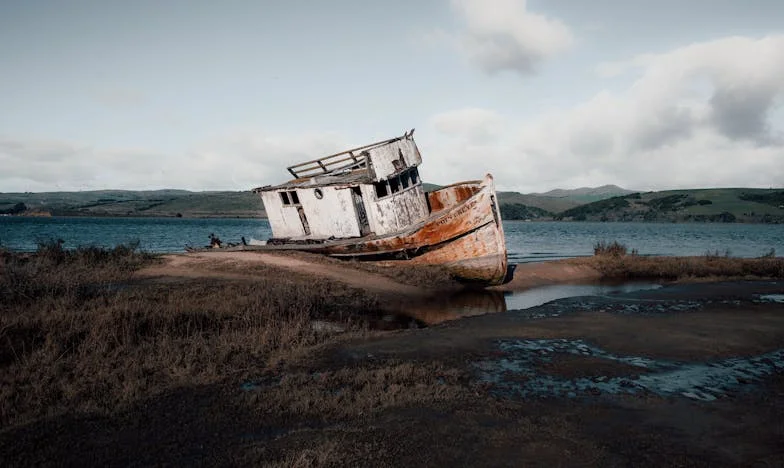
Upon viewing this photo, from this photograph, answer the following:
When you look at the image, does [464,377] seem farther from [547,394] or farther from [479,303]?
[479,303]

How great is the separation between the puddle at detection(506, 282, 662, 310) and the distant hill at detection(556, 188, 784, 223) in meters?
90.0

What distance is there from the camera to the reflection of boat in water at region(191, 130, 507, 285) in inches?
659

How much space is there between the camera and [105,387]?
5.85 m

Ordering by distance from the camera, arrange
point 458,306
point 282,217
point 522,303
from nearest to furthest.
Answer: point 458,306 → point 522,303 → point 282,217

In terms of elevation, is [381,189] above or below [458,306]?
above

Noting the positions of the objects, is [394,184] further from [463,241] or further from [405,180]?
[463,241]

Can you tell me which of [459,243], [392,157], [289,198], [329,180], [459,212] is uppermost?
[392,157]

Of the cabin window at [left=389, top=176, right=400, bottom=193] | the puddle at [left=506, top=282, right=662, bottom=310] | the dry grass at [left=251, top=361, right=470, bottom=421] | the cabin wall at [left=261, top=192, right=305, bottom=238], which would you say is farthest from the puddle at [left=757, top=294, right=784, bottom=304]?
the cabin wall at [left=261, top=192, right=305, bottom=238]

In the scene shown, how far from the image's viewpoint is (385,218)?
1812 centimetres

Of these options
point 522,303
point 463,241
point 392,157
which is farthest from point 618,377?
point 392,157

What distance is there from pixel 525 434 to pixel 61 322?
774 centimetres

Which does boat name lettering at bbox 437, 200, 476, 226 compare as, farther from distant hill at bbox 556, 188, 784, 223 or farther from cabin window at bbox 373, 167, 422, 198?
distant hill at bbox 556, 188, 784, 223

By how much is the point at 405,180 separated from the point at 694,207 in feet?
350

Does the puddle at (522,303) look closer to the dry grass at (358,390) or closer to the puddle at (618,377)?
the puddle at (618,377)
